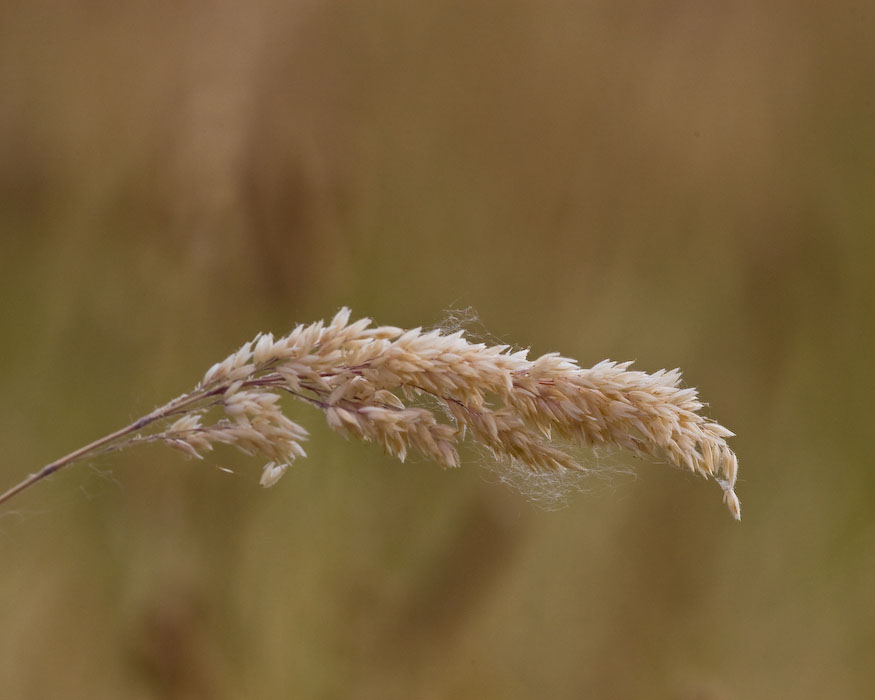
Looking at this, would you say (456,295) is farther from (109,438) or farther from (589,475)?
(109,438)

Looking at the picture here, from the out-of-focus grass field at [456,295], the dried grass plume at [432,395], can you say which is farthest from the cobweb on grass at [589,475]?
the dried grass plume at [432,395]

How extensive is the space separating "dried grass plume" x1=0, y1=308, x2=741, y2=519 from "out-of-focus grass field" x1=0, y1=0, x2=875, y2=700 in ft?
0.76

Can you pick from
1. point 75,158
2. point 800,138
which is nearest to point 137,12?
point 75,158

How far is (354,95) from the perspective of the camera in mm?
502

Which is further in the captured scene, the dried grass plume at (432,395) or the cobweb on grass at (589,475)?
the cobweb on grass at (589,475)

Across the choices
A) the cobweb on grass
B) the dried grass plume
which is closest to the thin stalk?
the dried grass plume

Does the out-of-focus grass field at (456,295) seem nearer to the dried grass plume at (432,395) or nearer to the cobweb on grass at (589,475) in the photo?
the cobweb on grass at (589,475)

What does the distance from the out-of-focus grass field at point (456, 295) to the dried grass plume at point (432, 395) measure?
232 millimetres

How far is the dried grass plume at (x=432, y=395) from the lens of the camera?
25 centimetres

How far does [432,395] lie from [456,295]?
0.25 m

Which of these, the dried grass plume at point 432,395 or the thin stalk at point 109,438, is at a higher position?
the dried grass plume at point 432,395

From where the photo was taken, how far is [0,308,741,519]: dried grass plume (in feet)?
0.83

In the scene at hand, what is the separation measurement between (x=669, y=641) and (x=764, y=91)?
0.38 m

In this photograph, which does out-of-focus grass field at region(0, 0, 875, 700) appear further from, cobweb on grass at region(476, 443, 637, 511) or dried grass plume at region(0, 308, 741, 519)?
dried grass plume at region(0, 308, 741, 519)
